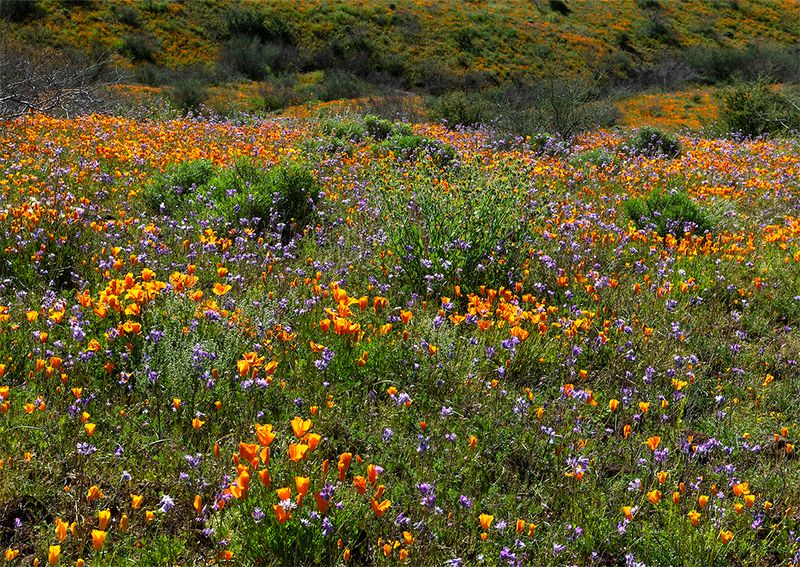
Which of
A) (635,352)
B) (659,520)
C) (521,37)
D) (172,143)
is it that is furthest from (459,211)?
(521,37)

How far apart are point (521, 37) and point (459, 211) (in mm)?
35962

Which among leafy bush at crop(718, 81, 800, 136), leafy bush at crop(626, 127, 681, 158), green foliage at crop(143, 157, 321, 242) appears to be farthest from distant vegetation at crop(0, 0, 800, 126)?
green foliage at crop(143, 157, 321, 242)

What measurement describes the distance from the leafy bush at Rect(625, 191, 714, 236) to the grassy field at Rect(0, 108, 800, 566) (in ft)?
0.15

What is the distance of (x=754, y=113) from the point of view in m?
15.2

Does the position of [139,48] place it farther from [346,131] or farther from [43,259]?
[43,259]

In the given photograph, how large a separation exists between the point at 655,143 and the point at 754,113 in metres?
5.38

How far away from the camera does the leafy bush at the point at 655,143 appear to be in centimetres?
1145

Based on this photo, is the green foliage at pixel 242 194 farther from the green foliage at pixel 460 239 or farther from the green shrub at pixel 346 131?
the green shrub at pixel 346 131

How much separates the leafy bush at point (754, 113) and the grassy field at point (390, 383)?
1071cm

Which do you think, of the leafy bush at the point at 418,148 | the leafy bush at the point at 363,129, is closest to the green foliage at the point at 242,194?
the leafy bush at the point at 418,148

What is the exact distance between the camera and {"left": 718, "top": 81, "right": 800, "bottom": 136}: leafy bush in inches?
587

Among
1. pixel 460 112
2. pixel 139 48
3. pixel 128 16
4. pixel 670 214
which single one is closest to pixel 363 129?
pixel 460 112

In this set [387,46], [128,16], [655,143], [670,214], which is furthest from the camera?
[387,46]

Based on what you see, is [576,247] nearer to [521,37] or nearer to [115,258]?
[115,258]
